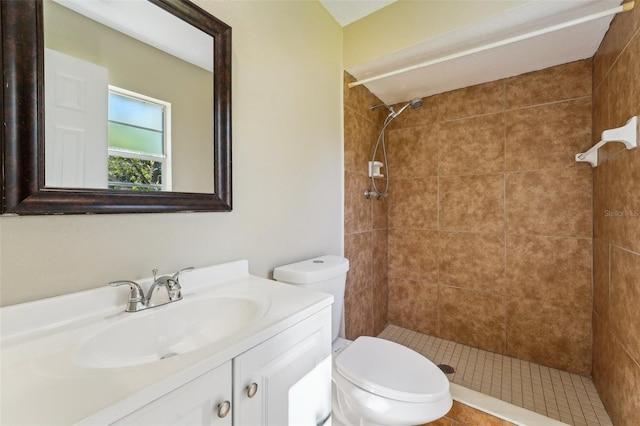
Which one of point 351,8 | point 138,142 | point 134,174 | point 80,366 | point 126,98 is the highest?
point 351,8

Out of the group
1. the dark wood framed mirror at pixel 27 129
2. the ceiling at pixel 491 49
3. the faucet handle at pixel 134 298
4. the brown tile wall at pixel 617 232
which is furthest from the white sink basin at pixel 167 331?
the ceiling at pixel 491 49

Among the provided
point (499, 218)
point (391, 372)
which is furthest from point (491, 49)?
point (391, 372)

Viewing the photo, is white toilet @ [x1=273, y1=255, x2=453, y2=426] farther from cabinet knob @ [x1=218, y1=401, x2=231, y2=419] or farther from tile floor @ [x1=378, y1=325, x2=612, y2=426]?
tile floor @ [x1=378, y1=325, x2=612, y2=426]

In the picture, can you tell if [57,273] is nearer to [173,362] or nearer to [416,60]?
[173,362]

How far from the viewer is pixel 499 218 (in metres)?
2.03

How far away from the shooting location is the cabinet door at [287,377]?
65 cm

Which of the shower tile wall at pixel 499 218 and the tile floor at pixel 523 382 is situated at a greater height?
the shower tile wall at pixel 499 218

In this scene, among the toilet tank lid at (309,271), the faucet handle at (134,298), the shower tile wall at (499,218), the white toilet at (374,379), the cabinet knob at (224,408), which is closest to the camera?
the cabinet knob at (224,408)

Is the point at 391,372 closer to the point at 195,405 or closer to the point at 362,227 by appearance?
the point at 195,405

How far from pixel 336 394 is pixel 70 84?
1.46 m

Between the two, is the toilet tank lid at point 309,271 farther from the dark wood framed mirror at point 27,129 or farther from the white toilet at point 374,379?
the dark wood framed mirror at point 27,129

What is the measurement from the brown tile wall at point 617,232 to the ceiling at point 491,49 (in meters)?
0.13

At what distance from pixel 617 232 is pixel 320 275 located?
1.47 meters

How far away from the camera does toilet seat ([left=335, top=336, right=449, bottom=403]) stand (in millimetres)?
1043
